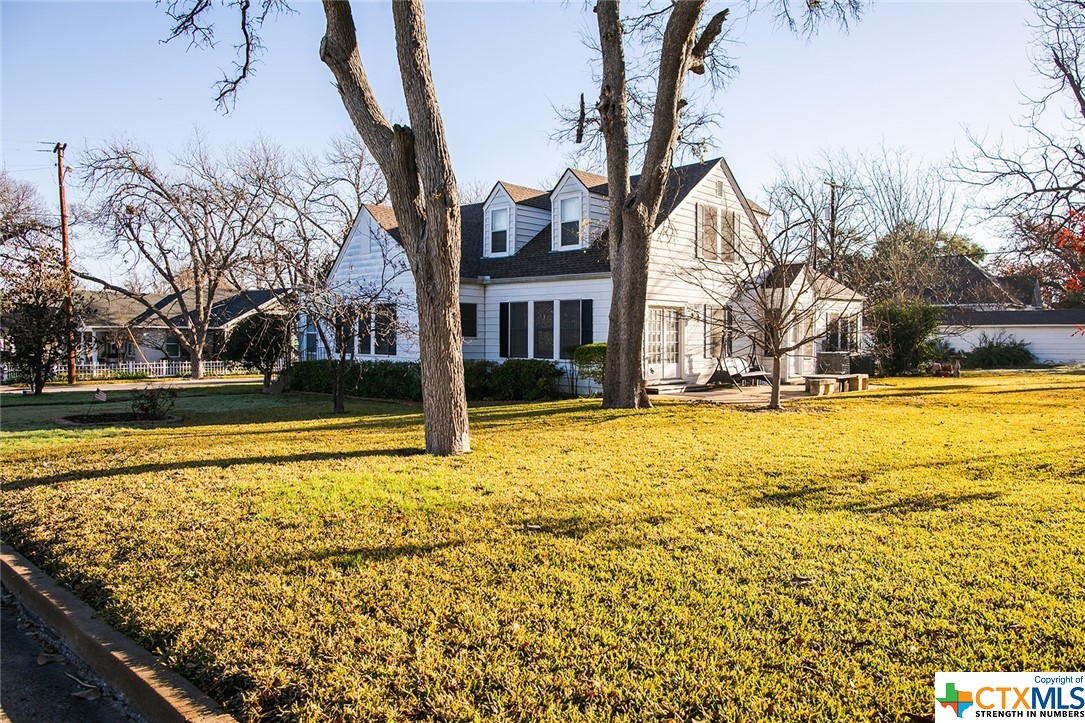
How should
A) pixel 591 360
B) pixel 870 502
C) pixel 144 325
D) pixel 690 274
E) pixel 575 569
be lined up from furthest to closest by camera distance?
pixel 144 325 < pixel 690 274 < pixel 591 360 < pixel 870 502 < pixel 575 569

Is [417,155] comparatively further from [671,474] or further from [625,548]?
[625,548]

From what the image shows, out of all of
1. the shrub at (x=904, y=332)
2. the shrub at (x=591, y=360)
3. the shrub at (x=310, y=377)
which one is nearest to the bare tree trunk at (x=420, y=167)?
the shrub at (x=591, y=360)

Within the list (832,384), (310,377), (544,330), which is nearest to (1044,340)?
(832,384)

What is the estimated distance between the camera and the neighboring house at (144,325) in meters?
39.8

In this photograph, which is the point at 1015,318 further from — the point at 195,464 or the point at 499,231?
the point at 195,464

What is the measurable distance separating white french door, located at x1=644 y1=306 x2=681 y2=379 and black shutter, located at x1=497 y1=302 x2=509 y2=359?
13.0 ft

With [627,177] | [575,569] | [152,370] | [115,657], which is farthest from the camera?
[152,370]

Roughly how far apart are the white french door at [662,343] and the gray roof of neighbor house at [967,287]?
23.3 metres

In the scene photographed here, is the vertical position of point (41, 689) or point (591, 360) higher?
point (591, 360)

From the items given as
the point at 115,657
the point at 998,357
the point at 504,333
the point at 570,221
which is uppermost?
the point at 570,221

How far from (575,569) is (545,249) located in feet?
51.5

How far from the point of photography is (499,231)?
68.8 feet

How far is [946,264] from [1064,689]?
42510mm

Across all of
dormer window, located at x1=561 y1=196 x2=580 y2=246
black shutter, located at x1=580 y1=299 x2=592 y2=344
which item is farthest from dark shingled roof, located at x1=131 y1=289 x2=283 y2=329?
black shutter, located at x1=580 y1=299 x2=592 y2=344
